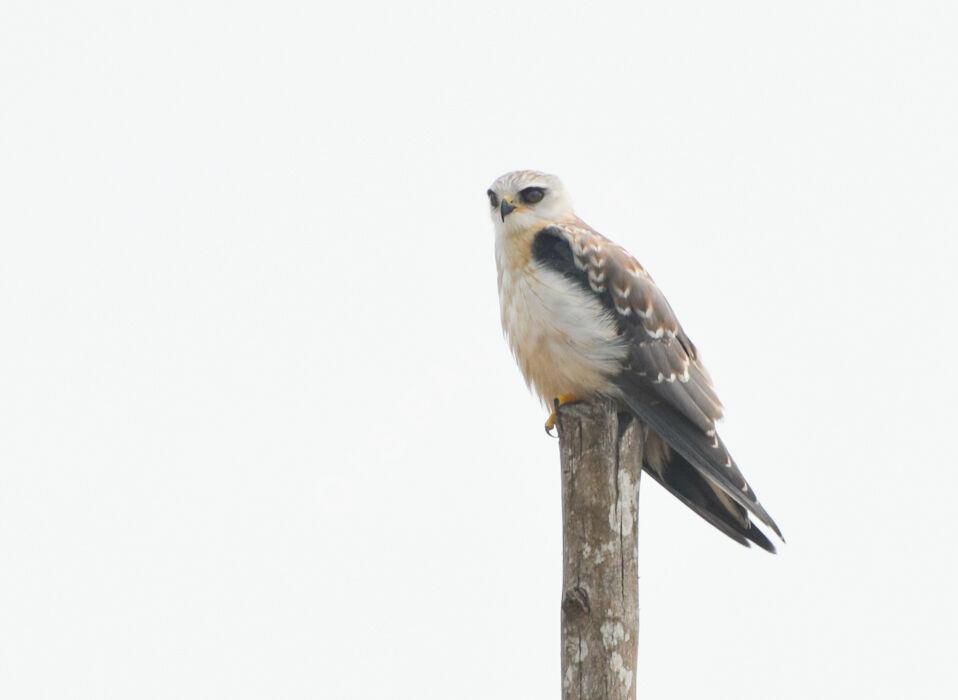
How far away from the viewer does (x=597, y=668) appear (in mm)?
4551

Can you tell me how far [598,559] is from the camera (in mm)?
4684

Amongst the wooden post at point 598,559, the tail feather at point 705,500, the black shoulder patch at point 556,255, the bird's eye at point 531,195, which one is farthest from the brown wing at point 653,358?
the wooden post at point 598,559

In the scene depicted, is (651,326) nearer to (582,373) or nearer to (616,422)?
A: (582,373)

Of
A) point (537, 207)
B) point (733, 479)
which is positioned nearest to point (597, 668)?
point (733, 479)

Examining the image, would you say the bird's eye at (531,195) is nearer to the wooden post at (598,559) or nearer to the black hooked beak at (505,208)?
the black hooked beak at (505,208)

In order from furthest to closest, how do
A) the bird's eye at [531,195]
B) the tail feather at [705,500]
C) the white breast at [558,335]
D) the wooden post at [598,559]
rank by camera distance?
the bird's eye at [531,195] < the tail feather at [705,500] < the white breast at [558,335] < the wooden post at [598,559]

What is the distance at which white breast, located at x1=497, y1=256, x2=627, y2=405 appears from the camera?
20.1 ft

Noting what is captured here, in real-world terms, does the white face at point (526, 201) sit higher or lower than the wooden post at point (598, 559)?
higher

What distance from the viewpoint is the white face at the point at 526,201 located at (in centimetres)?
702

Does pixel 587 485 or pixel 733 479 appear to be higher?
pixel 733 479

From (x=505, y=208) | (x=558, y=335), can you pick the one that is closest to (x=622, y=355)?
(x=558, y=335)

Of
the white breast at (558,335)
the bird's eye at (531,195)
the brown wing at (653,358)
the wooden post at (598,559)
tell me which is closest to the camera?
the wooden post at (598,559)

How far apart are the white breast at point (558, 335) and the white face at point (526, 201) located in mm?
584

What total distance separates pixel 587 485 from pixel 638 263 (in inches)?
86.1
